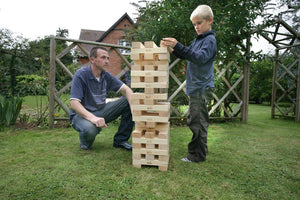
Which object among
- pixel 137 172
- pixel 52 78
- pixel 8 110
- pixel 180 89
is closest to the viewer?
pixel 137 172

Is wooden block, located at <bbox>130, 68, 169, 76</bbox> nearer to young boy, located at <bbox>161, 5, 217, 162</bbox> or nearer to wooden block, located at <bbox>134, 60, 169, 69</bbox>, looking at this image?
wooden block, located at <bbox>134, 60, 169, 69</bbox>

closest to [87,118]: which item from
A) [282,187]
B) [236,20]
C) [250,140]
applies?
[282,187]

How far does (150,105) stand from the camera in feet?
6.88

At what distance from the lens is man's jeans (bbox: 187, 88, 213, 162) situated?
224 cm

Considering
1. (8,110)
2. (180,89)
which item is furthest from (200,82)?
(8,110)

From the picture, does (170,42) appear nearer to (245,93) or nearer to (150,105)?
(150,105)

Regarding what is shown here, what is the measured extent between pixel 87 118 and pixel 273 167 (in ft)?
7.32

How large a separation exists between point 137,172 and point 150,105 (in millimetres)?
703

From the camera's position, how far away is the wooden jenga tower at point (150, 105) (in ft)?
6.71

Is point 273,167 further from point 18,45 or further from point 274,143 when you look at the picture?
point 18,45

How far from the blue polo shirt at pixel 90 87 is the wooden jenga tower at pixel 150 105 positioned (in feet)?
2.70

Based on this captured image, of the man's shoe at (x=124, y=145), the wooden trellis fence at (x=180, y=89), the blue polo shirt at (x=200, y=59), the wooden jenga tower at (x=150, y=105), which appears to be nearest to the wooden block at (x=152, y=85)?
the wooden jenga tower at (x=150, y=105)

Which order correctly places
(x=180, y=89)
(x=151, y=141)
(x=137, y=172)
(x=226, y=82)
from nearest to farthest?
(x=137, y=172) < (x=151, y=141) < (x=180, y=89) < (x=226, y=82)

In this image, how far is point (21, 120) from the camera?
12.8 ft
